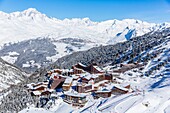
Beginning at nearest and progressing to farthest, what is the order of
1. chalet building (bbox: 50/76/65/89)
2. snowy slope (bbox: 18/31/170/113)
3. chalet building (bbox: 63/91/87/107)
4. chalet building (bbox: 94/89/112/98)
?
snowy slope (bbox: 18/31/170/113) < chalet building (bbox: 63/91/87/107) < chalet building (bbox: 94/89/112/98) < chalet building (bbox: 50/76/65/89)

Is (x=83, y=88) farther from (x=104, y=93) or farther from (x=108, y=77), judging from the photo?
(x=108, y=77)

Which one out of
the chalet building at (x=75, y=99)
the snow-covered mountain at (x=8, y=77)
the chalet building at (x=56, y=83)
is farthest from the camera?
the snow-covered mountain at (x=8, y=77)

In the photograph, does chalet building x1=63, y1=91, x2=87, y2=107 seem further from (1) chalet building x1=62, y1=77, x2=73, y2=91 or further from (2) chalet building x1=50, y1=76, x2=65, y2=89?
(2) chalet building x1=50, y1=76, x2=65, y2=89

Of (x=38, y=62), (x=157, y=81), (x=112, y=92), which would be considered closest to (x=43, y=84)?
(x=112, y=92)

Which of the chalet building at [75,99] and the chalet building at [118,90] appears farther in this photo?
the chalet building at [118,90]

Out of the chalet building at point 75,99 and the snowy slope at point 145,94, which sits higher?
the snowy slope at point 145,94

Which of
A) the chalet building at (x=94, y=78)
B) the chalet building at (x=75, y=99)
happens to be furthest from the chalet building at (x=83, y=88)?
the chalet building at (x=75, y=99)

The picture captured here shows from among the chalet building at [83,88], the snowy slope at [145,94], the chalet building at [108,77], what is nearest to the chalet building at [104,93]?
the snowy slope at [145,94]

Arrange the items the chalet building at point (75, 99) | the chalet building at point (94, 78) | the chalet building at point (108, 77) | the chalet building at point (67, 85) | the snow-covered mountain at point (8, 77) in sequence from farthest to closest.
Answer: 1. the snow-covered mountain at point (8, 77)
2. the chalet building at point (108, 77)
3. the chalet building at point (94, 78)
4. the chalet building at point (67, 85)
5. the chalet building at point (75, 99)

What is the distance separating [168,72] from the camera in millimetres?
45625

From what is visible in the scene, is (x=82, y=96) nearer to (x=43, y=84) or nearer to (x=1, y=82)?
(x=43, y=84)

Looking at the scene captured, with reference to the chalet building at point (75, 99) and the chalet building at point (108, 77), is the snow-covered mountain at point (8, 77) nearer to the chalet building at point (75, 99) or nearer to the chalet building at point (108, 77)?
the chalet building at point (108, 77)

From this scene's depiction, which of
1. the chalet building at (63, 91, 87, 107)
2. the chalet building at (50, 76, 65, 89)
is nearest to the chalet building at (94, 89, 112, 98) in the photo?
the chalet building at (63, 91, 87, 107)

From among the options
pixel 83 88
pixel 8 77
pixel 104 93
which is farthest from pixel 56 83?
pixel 8 77
